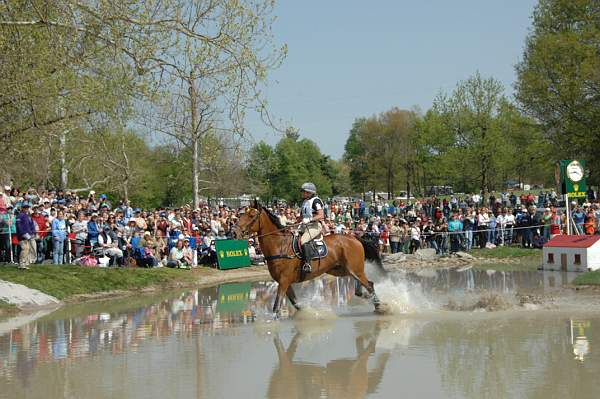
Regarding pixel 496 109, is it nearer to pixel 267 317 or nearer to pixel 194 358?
pixel 267 317

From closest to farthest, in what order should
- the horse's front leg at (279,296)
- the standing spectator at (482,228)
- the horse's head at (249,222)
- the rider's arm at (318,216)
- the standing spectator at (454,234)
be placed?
the horse's front leg at (279,296)
the horse's head at (249,222)
the rider's arm at (318,216)
the standing spectator at (454,234)
the standing spectator at (482,228)

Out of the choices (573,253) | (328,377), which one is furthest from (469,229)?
(328,377)

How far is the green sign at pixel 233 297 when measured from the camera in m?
18.6

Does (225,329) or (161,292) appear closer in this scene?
(225,329)

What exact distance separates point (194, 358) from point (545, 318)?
6991mm

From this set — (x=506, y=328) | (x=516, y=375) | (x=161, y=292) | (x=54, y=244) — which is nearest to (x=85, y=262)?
(x=54, y=244)

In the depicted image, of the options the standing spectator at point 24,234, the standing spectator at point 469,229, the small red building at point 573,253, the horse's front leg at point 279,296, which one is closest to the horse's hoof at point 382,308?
the horse's front leg at point 279,296

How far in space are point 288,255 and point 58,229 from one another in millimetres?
11000

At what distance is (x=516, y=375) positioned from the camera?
9.95m

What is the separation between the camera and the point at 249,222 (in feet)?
51.5

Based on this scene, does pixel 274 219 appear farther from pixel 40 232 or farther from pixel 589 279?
pixel 40 232

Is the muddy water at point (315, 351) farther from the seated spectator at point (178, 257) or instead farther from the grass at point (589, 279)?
the seated spectator at point (178, 257)

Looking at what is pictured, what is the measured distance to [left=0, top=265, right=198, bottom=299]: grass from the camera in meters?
20.8

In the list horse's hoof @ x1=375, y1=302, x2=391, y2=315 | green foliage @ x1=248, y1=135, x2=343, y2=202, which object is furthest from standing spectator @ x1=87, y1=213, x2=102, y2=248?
green foliage @ x1=248, y1=135, x2=343, y2=202
